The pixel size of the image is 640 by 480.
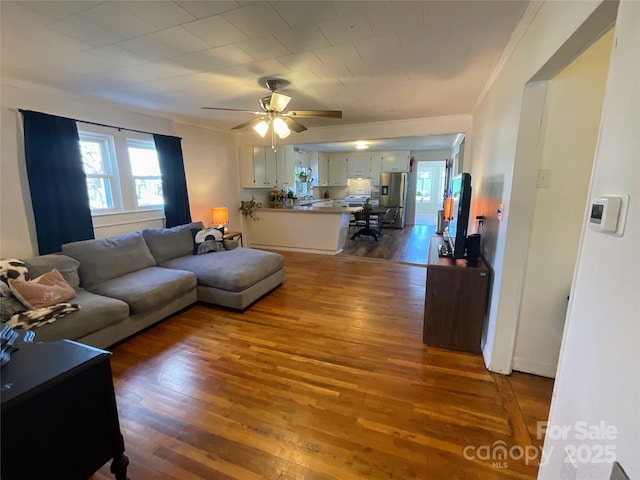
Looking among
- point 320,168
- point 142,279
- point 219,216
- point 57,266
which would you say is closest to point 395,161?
point 320,168

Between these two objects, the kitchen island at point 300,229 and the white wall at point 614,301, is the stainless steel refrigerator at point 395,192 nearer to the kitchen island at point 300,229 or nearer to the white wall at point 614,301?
the kitchen island at point 300,229

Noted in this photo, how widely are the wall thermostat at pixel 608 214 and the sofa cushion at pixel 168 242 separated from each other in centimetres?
397

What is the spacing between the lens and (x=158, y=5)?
5.07ft

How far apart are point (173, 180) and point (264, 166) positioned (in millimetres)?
2049

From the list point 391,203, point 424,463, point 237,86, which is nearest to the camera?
point 424,463

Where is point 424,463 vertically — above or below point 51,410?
below

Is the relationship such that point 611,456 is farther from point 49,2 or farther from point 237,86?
point 237,86

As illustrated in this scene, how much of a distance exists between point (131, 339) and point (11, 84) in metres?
2.66

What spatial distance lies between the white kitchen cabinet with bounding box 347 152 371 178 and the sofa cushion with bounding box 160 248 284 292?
608 cm

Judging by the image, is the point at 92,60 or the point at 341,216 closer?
the point at 92,60

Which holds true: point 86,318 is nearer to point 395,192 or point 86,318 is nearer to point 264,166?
point 264,166

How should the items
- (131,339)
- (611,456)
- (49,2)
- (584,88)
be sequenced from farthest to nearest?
1. (131,339)
2. (584,88)
3. (49,2)
4. (611,456)

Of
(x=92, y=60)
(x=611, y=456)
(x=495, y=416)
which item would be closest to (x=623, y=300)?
(x=611, y=456)

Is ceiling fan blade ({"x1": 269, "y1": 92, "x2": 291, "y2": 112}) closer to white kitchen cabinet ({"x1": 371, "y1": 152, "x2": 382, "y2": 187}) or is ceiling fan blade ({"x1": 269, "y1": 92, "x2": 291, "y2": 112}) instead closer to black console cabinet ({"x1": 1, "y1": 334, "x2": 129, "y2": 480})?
black console cabinet ({"x1": 1, "y1": 334, "x2": 129, "y2": 480})
